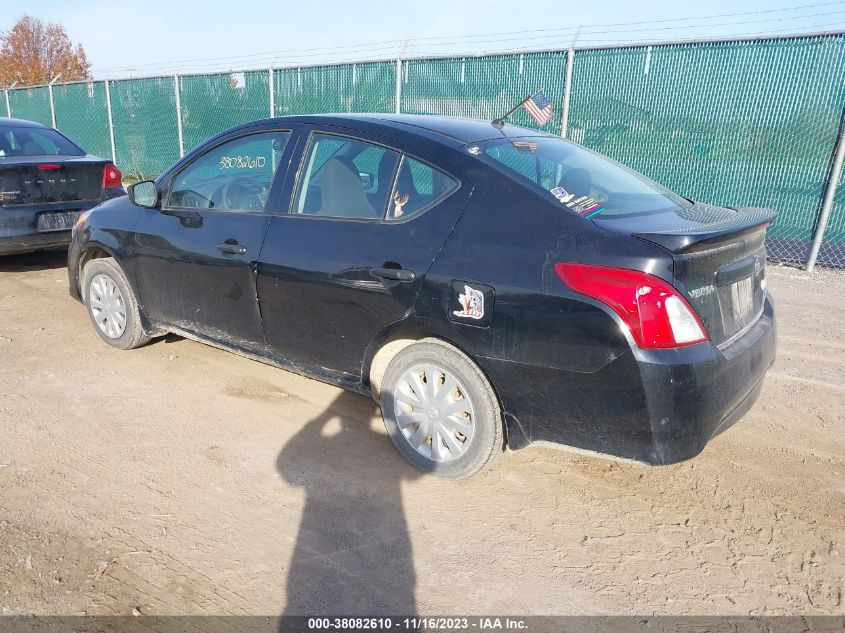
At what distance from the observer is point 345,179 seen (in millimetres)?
3498

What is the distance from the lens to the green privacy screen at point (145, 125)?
46.8ft

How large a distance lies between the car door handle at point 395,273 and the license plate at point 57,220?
497 centimetres

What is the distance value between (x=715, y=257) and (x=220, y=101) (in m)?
12.4

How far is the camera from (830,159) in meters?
7.51

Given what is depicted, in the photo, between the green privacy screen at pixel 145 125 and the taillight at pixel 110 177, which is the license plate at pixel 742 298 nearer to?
the taillight at pixel 110 177

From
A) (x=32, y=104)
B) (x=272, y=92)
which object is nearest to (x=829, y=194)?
(x=272, y=92)

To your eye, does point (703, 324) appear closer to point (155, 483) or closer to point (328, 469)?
point (328, 469)

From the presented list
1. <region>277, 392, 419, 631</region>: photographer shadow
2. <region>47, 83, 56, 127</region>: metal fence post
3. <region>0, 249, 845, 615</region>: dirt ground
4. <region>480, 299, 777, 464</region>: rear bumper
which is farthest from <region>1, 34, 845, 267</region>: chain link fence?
<region>47, 83, 56, 127</region>: metal fence post

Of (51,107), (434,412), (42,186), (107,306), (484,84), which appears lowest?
(107,306)

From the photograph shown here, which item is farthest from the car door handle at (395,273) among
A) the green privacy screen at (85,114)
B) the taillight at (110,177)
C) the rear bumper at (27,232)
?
the green privacy screen at (85,114)

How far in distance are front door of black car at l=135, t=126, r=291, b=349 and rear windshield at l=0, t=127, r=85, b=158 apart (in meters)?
3.70

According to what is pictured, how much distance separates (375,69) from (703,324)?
9.28 m

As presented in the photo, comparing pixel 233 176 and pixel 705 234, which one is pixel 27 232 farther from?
pixel 705 234

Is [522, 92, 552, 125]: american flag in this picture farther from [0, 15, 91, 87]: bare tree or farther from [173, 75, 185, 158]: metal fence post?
[0, 15, 91, 87]: bare tree
